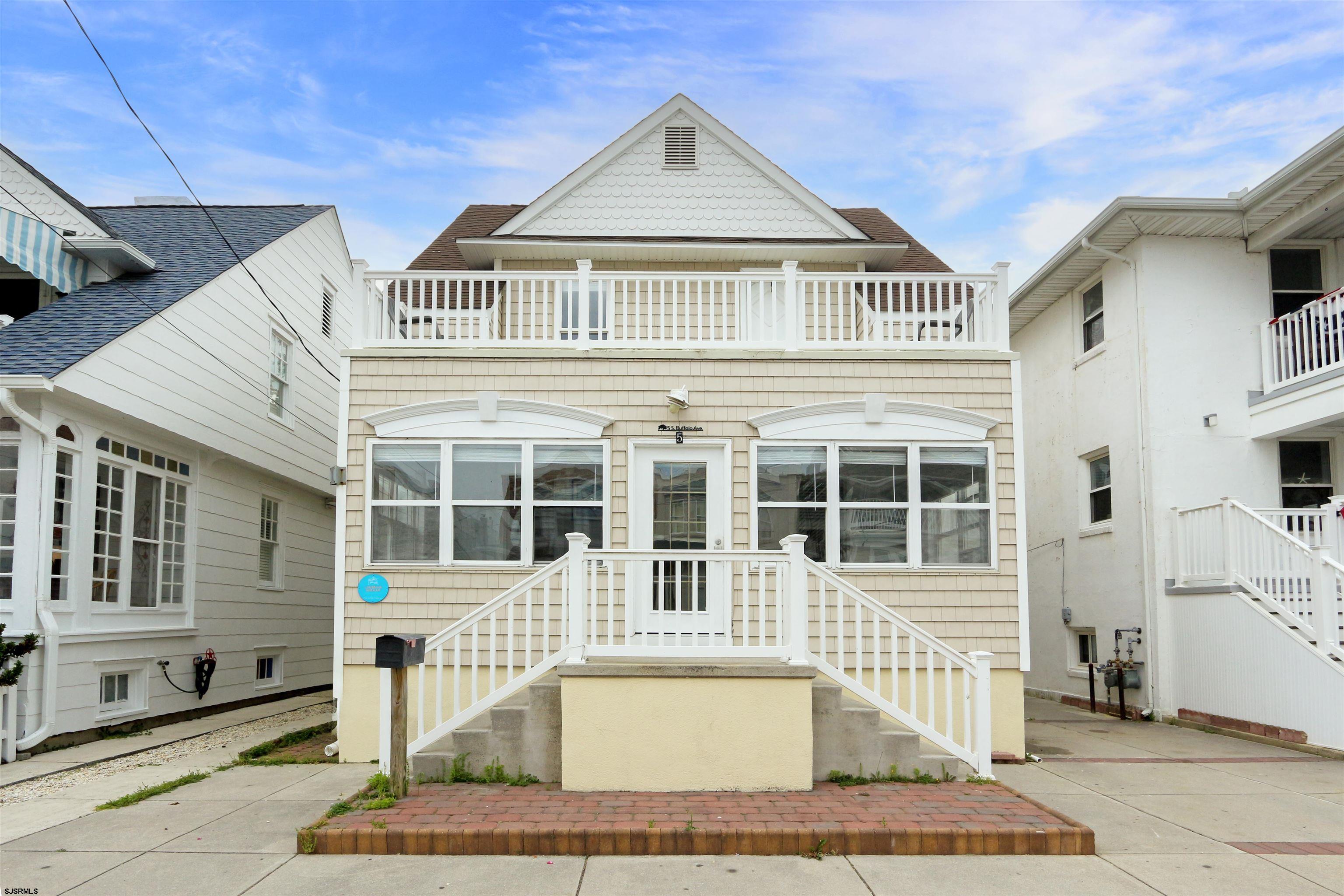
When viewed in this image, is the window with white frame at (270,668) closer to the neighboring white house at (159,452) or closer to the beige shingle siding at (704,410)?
the neighboring white house at (159,452)

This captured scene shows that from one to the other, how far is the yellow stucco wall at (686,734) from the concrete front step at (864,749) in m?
0.46

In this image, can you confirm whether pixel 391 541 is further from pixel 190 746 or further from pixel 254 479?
pixel 254 479

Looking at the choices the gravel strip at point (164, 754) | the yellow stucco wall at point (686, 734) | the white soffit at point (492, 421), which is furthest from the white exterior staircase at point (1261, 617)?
the gravel strip at point (164, 754)

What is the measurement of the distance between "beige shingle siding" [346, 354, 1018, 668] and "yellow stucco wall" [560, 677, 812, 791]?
2.58 metres

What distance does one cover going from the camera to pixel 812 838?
5.79 meters

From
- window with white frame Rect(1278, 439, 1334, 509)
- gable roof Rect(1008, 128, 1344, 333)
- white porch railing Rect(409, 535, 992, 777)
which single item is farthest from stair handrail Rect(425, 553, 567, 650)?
window with white frame Rect(1278, 439, 1334, 509)

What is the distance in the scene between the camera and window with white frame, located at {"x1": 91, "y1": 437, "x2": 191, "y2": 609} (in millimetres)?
10125

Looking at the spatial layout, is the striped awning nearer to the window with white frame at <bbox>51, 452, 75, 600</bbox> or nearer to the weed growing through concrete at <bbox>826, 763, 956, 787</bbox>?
the window with white frame at <bbox>51, 452, 75, 600</bbox>

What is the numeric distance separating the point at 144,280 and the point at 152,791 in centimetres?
678

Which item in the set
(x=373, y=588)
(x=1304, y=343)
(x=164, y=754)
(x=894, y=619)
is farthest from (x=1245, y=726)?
(x=164, y=754)

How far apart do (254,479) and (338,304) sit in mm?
4317

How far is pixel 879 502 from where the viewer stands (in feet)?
31.7

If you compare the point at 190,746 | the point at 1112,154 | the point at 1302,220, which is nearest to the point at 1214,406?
the point at 1302,220

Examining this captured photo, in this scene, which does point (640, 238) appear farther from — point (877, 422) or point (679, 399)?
point (877, 422)
